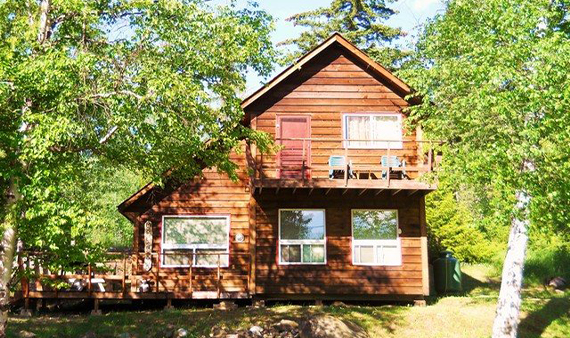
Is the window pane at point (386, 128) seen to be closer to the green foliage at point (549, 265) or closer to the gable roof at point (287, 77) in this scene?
the gable roof at point (287, 77)

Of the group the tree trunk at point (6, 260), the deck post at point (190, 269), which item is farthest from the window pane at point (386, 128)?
the tree trunk at point (6, 260)

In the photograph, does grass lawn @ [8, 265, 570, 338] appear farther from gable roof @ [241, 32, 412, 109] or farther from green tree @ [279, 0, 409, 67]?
green tree @ [279, 0, 409, 67]

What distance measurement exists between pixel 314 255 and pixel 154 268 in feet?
18.0

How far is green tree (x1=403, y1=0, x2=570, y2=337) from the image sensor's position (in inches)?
467

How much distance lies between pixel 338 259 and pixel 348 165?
131 inches

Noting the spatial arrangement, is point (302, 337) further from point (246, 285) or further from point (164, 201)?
point (164, 201)

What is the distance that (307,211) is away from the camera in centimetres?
1870

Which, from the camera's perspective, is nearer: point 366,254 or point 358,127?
point 366,254

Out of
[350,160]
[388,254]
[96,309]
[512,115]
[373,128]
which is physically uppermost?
[373,128]

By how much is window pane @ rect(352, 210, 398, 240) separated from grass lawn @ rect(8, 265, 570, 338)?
240 centimetres

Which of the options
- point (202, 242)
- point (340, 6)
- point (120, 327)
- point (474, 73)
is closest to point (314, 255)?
point (202, 242)

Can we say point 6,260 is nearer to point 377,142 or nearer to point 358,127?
point 358,127

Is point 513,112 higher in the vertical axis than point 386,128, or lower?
lower

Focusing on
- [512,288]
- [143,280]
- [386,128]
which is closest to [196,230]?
[143,280]
